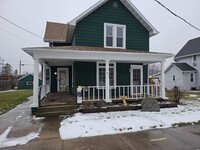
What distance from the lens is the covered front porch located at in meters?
8.12

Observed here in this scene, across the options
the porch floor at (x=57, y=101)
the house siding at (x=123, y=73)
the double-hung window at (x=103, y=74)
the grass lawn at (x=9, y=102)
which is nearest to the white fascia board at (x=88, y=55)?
the double-hung window at (x=103, y=74)

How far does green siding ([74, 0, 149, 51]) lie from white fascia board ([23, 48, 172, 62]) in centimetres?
224

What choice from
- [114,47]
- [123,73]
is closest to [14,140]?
[123,73]

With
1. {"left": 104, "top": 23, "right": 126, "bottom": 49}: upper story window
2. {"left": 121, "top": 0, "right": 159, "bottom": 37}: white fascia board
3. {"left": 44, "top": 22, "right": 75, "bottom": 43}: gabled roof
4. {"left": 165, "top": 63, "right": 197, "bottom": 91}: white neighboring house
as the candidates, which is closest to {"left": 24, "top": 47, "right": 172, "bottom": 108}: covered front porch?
{"left": 104, "top": 23, "right": 126, "bottom": 49}: upper story window

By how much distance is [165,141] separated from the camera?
4535mm

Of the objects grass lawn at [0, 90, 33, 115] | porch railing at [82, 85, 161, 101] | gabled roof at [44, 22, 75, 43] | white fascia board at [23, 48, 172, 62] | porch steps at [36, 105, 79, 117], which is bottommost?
grass lawn at [0, 90, 33, 115]

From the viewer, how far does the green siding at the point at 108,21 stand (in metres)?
10.5

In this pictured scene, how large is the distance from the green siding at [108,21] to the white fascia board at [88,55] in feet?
7.35

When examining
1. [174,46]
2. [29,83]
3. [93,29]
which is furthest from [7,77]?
[174,46]

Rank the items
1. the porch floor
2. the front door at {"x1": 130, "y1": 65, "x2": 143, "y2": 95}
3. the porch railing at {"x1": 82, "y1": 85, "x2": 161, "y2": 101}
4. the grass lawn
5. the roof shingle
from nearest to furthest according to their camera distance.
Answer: the porch floor → the porch railing at {"x1": 82, "y1": 85, "x2": 161, "y2": 101} → the grass lawn → the front door at {"x1": 130, "y1": 65, "x2": 143, "y2": 95} → the roof shingle

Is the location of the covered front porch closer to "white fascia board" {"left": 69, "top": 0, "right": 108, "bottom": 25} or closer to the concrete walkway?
"white fascia board" {"left": 69, "top": 0, "right": 108, "bottom": 25}

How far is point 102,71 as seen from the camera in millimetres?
10773

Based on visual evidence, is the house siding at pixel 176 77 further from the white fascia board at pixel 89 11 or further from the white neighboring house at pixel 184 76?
the white fascia board at pixel 89 11

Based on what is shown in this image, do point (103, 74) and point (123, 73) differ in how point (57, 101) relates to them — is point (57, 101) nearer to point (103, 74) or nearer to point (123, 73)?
point (103, 74)
